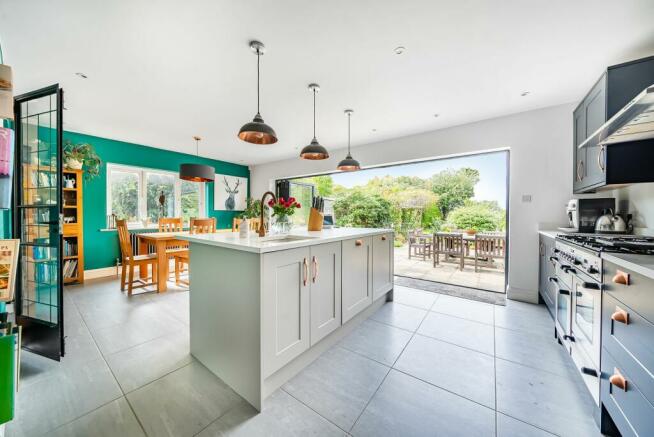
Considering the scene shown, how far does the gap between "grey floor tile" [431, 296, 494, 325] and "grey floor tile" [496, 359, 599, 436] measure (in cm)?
91

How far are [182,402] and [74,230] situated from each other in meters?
4.06

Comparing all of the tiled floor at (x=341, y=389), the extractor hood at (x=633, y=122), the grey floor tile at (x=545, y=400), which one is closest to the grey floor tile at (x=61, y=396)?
the tiled floor at (x=341, y=389)

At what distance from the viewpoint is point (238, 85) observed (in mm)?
2576

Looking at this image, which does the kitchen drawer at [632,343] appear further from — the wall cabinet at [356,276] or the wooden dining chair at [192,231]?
the wooden dining chair at [192,231]

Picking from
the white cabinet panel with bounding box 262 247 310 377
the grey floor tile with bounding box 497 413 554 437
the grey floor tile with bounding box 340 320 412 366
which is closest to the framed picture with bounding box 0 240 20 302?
the white cabinet panel with bounding box 262 247 310 377

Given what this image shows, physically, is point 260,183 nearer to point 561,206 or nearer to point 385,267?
point 385,267

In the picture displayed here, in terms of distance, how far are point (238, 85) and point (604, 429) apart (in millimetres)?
3702

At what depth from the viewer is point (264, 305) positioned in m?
1.42

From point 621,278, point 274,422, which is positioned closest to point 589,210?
point 621,278

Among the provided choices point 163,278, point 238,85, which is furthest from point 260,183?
point 238,85

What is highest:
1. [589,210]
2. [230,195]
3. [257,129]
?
[257,129]

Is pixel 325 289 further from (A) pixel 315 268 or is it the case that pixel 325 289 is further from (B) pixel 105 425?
(B) pixel 105 425

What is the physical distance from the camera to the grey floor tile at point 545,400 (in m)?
1.31

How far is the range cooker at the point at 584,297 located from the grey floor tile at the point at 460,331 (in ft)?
1.77
